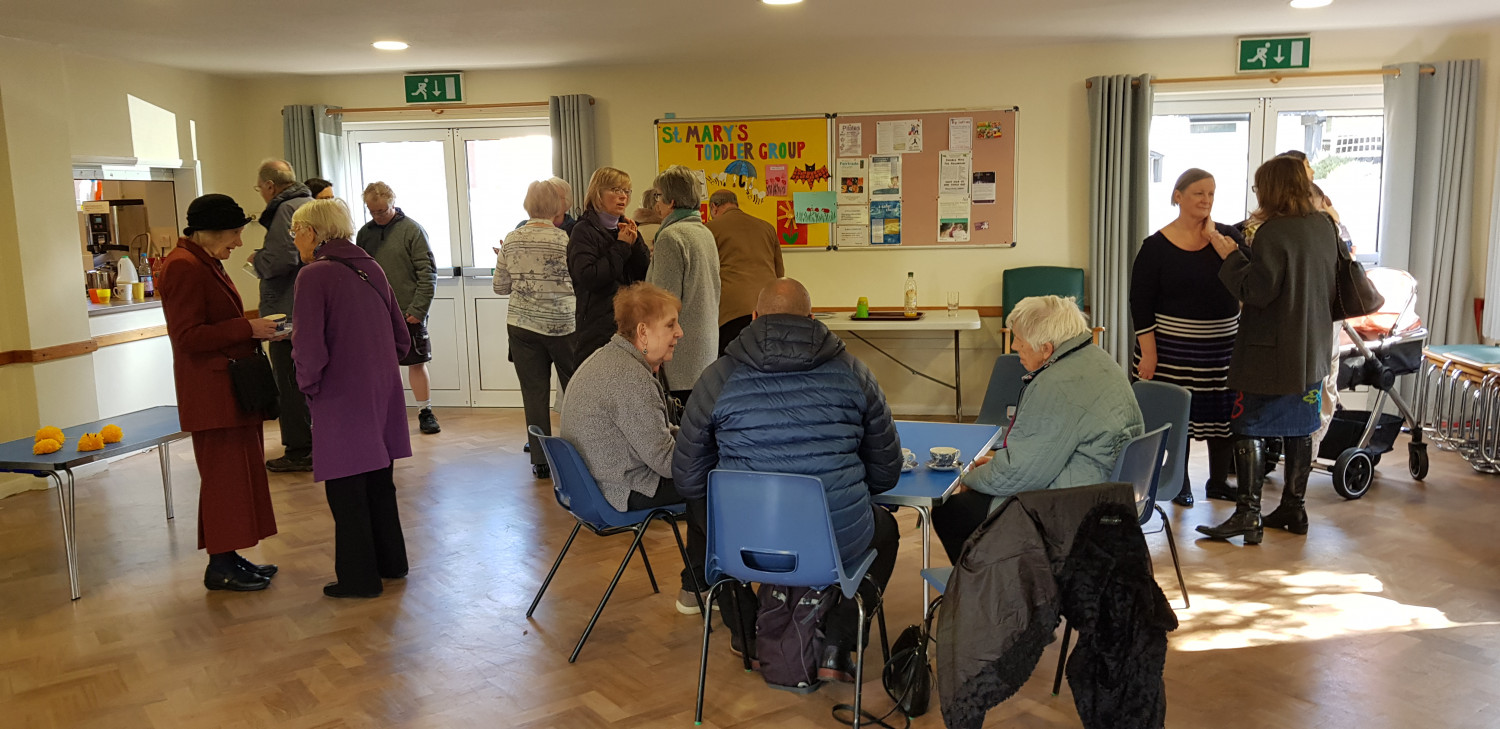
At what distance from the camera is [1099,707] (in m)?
2.45

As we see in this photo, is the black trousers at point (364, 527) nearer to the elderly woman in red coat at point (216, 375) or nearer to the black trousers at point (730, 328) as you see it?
the elderly woman in red coat at point (216, 375)

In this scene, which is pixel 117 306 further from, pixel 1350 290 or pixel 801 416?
pixel 1350 290

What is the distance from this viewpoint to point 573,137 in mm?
7148

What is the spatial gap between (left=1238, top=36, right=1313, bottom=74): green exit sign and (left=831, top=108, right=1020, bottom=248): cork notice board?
1412mm

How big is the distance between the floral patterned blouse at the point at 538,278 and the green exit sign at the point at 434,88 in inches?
98.2

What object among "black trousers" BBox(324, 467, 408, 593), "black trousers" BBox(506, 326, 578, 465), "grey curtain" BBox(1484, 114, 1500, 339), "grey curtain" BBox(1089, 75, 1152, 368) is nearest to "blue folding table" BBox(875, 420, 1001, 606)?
"black trousers" BBox(324, 467, 408, 593)

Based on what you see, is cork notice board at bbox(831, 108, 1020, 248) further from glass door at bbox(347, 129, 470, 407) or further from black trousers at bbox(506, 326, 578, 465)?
glass door at bbox(347, 129, 470, 407)

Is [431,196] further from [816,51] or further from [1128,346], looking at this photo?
[1128,346]

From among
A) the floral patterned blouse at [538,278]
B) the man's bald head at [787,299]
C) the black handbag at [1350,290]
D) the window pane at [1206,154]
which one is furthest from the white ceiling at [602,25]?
the man's bald head at [787,299]

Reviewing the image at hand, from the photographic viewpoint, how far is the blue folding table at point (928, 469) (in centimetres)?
287

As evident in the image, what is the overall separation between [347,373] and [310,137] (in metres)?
4.32

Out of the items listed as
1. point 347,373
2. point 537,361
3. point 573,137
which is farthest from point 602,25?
point 347,373

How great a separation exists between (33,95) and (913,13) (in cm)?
472

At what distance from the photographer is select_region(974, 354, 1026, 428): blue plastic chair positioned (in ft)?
13.1
